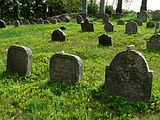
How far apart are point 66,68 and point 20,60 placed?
66.6 inches

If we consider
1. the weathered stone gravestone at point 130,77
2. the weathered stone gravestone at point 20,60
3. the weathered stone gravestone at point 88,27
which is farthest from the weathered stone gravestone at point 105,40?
the weathered stone gravestone at point 130,77

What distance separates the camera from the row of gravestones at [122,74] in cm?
562

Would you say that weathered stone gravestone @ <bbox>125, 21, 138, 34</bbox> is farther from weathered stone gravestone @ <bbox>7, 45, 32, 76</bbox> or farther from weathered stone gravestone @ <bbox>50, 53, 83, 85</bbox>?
weathered stone gravestone @ <bbox>50, 53, 83, 85</bbox>

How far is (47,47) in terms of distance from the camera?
1227cm

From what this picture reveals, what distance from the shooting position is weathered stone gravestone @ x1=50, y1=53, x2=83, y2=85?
650 cm

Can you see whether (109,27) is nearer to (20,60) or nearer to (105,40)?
(105,40)

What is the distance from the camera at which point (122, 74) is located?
5.89m

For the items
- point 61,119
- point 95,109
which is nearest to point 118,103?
point 95,109

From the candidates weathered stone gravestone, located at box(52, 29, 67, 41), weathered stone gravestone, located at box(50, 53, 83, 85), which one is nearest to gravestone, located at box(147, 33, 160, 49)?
weathered stone gravestone, located at box(52, 29, 67, 41)

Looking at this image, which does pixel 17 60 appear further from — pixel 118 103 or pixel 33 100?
pixel 118 103

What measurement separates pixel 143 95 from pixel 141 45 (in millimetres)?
7310

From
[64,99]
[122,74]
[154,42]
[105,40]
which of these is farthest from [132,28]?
[64,99]

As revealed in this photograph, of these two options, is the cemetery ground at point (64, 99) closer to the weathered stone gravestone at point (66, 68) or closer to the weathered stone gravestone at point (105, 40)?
the weathered stone gravestone at point (66, 68)

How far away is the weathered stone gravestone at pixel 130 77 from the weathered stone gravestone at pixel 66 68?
2.86 feet
